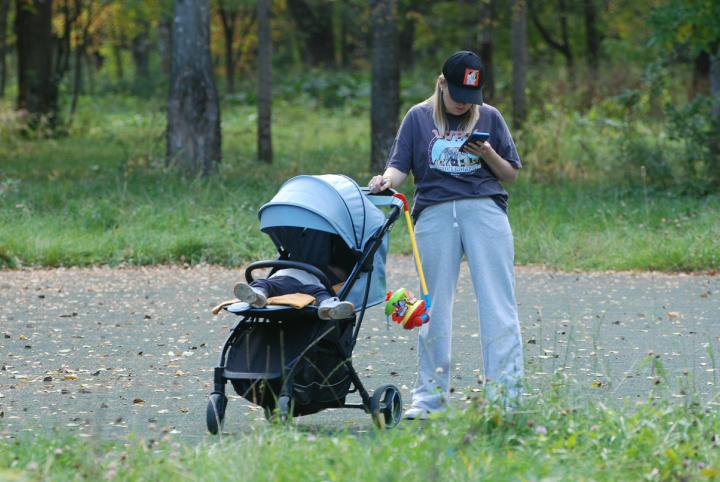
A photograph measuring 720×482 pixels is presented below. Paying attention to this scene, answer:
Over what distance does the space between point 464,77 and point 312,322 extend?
1521 millimetres

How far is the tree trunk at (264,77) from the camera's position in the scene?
21938mm

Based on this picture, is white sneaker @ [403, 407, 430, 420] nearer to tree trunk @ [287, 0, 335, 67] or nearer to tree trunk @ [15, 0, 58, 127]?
tree trunk @ [15, 0, 58, 127]

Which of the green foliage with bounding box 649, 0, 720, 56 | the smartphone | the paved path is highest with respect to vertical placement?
the green foliage with bounding box 649, 0, 720, 56

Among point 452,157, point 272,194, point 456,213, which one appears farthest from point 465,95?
point 272,194

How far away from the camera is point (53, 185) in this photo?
18359 mm

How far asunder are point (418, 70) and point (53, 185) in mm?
22366

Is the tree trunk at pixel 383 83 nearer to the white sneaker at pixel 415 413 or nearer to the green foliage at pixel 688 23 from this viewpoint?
the green foliage at pixel 688 23

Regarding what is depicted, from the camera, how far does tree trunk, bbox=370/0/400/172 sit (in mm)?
19188

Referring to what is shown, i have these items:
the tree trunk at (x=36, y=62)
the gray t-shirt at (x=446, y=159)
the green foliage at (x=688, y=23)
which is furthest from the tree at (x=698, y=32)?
the tree trunk at (x=36, y=62)

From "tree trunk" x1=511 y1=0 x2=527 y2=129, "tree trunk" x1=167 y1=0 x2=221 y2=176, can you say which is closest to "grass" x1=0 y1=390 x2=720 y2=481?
"tree trunk" x1=167 y1=0 x2=221 y2=176

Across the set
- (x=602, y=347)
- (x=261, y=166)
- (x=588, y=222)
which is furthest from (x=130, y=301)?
(x=261, y=166)

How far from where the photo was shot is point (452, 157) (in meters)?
6.50

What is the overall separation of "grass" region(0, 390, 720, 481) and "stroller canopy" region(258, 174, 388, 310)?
1.26 meters

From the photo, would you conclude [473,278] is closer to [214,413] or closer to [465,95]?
[465,95]
